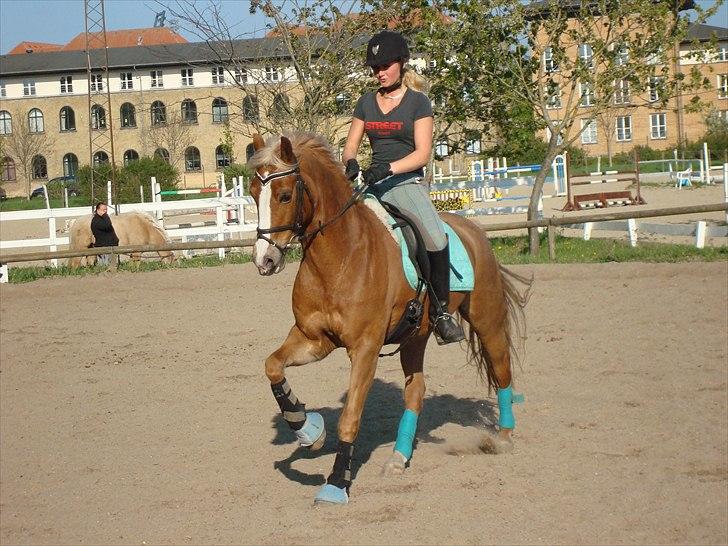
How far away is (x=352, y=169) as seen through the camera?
6.15m

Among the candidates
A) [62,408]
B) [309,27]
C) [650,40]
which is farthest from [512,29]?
[62,408]

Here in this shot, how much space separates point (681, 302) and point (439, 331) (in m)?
6.77

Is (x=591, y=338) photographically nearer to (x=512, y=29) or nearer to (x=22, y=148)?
(x=512, y=29)

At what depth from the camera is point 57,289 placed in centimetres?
1627

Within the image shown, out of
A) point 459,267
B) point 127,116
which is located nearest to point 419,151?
point 459,267

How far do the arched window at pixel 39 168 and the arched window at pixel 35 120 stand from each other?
2426 mm

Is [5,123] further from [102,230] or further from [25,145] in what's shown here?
[102,230]

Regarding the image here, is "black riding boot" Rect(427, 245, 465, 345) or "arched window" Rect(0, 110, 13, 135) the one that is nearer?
"black riding boot" Rect(427, 245, 465, 345)

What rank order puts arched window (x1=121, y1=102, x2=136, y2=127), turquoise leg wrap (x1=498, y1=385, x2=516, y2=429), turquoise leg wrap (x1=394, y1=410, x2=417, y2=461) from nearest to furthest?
turquoise leg wrap (x1=394, y1=410, x2=417, y2=461), turquoise leg wrap (x1=498, y1=385, x2=516, y2=429), arched window (x1=121, y1=102, x2=136, y2=127)

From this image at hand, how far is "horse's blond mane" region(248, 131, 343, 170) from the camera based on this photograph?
18.7ft

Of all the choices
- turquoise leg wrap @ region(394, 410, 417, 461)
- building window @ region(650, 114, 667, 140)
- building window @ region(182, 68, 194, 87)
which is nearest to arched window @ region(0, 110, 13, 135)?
building window @ region(182, 68, 194, 87)

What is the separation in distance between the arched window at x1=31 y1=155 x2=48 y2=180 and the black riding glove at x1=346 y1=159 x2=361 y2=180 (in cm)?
7066

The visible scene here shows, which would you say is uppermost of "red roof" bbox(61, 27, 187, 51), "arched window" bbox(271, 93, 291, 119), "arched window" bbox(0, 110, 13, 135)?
"red roof" bbox(61, 27, 187, 51)

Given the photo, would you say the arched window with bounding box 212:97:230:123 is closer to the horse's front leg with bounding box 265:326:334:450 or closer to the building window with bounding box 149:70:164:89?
the building window with bounding box 149:70:164:89
